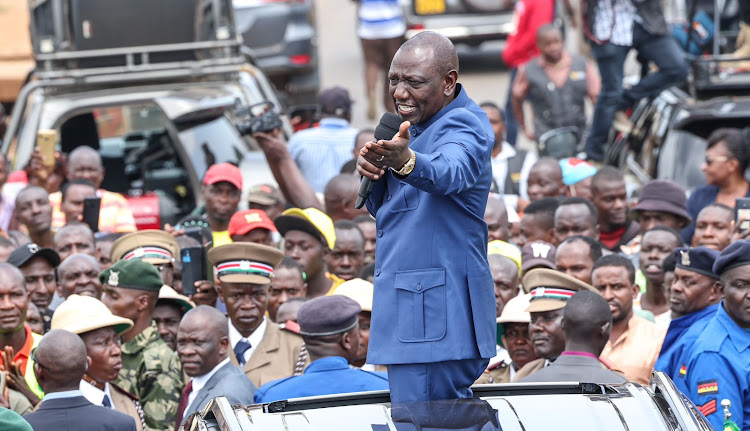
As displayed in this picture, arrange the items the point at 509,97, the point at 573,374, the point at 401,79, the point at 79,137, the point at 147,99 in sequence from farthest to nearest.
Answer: the point at 509,97 < the point at 79,137 < the point at 147,99 < the point at 573,374 < the point at 401,79

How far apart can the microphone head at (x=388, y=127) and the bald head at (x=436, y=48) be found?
0.84ft

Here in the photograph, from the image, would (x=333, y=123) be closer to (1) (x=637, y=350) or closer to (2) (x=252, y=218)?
(2) (x=252, y=218)

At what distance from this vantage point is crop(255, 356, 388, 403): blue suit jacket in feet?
19.1

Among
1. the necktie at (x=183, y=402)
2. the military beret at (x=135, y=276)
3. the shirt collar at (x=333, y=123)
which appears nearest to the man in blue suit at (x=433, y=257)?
the necktie at (x=183, y=402)

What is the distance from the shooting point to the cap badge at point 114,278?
756 cm

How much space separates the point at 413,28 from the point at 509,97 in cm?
489

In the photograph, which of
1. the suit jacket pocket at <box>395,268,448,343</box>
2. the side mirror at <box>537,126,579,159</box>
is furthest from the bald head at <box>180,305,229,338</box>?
the side mirror at <box>537,126,579,159</box>

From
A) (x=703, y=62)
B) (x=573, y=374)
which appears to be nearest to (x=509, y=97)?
(x=703, y=62)

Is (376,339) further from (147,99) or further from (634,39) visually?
(634,39)

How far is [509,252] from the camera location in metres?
8.34

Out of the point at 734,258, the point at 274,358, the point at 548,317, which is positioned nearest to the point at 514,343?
the point at 548,317

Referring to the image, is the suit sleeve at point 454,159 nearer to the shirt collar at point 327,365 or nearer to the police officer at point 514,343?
the shirt collar at point 327,365

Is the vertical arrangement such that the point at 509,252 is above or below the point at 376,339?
below

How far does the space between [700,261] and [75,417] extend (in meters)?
3.28
